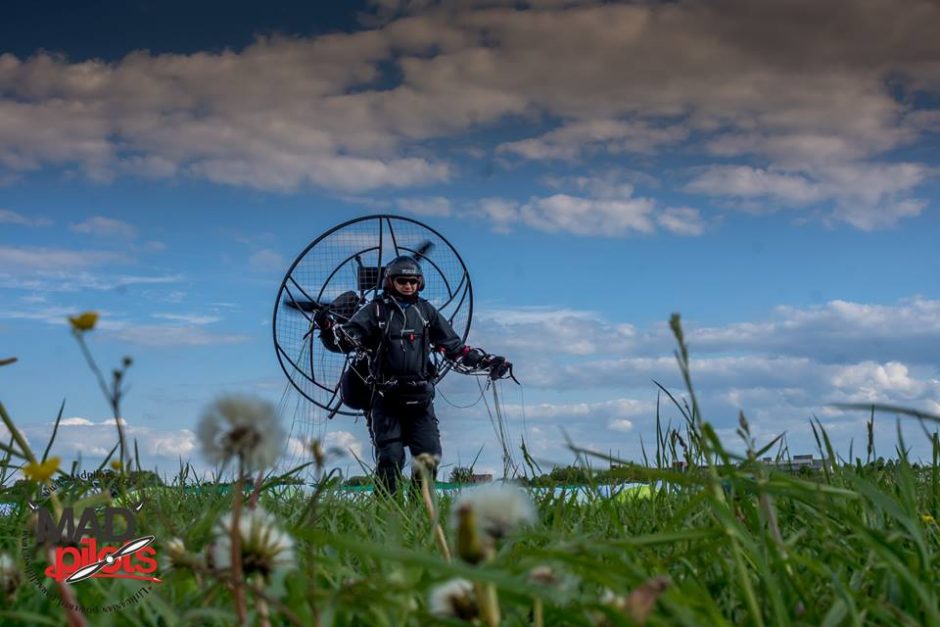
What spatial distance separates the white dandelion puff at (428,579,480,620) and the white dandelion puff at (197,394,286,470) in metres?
0.22

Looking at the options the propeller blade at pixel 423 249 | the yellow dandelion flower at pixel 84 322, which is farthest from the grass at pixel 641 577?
the propeller blade at pixel 423 249

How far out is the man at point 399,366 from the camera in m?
8.73

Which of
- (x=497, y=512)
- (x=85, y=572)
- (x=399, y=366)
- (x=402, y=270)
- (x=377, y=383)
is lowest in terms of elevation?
(x=85, y=572)

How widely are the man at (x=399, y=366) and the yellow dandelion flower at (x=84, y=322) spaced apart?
7.25 metres

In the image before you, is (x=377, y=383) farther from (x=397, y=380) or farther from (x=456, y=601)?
(x=456, y=601)

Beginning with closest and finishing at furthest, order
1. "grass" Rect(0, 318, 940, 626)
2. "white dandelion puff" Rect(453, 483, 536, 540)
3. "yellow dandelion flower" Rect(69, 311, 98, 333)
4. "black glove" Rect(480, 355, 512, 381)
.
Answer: "white dandelion puff" Rect(453, 483, 536, 540) < "grass" Rect(0, 318, 940, 626) < "yellow dandelion flower" Rect(69, 311, 98, 333) < "black glove" Rect(480, 355, 512, 381)

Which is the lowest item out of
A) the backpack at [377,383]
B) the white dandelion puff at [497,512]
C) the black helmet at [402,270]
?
the white dandelion puff at [497,512]

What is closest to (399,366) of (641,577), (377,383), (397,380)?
(397,380)

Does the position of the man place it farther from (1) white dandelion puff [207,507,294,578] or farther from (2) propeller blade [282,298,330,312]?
(1) white dandelion puff [207,507,294,578]

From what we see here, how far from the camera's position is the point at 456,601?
0.94 meters

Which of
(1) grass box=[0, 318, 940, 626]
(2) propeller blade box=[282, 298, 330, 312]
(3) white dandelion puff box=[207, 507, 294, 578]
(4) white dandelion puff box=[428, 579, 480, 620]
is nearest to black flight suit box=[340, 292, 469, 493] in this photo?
(2) propeller blade box=[282, 298, 330, 312]

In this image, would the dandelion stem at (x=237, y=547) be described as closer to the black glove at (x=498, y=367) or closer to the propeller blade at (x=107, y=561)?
the propeller blade at (x=107, y=561)

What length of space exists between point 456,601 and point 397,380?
7.79 meters

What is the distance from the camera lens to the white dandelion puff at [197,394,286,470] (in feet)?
3.03
